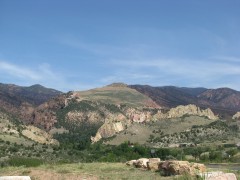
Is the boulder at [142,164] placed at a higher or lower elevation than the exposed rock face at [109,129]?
lower

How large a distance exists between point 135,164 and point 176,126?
459 ft

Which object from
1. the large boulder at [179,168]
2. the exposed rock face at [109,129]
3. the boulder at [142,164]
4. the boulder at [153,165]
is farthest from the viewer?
the exposed rock face at [109,129]

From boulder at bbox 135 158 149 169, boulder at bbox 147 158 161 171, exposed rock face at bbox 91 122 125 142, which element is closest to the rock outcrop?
boulder at bbox 147 158 161 171

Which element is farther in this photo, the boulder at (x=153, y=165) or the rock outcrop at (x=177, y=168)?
the boulder at (x=153, y=165)

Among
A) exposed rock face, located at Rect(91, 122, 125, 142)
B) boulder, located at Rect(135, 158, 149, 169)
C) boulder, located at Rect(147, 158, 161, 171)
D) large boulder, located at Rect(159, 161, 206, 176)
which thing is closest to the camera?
large boulder, located at Rect(159, 161, 206, 176)

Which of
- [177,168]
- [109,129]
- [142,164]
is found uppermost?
[109,129]

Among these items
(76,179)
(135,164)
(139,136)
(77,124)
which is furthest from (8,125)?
(76,179)

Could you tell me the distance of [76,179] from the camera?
2517 cm

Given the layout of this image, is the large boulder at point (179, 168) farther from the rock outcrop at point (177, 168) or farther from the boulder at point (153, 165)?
the boulder at point (153, 165)

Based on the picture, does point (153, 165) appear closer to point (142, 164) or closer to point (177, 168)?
point (142, 164)

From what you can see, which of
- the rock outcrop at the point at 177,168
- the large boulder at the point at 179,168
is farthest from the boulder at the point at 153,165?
the large boulder at the point at 179,168

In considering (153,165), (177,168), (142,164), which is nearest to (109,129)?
(142,164)

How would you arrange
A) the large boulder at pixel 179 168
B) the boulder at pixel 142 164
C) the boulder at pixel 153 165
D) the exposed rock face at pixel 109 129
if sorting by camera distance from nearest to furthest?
the large boulder at pixel 179 168, the boulder at pixel 153 165, the boulder at pixel 142 164, the exposed rock face at pixel 109 129

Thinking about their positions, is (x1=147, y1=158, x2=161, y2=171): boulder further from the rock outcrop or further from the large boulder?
the large boulder
